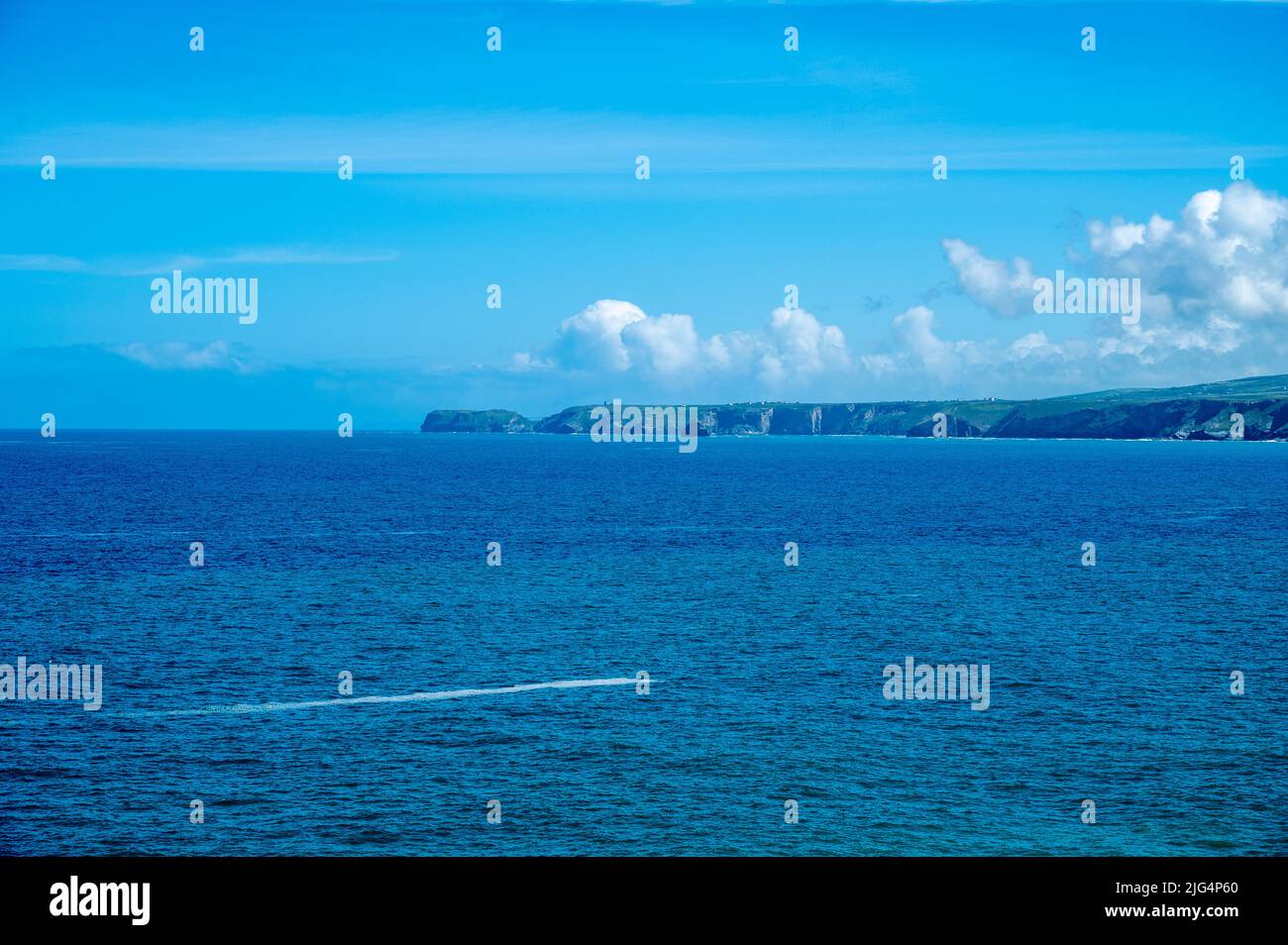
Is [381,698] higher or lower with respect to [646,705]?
higher

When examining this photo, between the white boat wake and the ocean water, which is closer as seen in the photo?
the ocean water

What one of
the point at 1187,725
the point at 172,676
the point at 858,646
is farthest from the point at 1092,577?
the point at 172,676

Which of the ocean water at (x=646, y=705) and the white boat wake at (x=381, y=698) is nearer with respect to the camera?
the ocean water at (x=646, y=705)

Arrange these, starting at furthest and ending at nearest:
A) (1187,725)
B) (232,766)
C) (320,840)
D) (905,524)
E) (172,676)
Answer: (905,524), (172,676), (1187,725), (232,766), (320,840)

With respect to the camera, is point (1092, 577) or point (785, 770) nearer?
point (785, 770)

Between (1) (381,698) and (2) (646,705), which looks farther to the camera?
(1) (381,698)

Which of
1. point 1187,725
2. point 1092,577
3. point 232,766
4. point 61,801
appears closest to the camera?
point 61,801

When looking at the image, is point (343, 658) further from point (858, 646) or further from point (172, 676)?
point (858, 646)
